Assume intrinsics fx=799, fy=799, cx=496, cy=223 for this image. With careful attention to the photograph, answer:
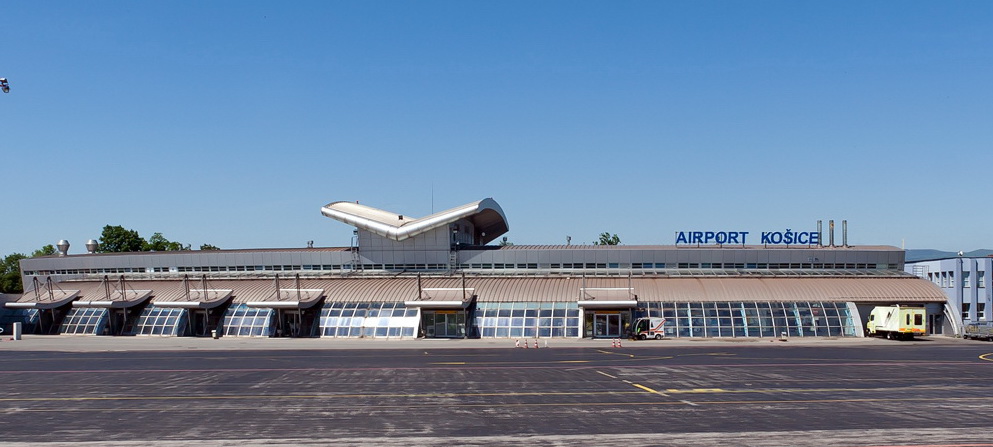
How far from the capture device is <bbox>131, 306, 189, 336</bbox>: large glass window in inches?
3248

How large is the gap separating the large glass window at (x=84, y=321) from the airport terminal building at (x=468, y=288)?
169 mm

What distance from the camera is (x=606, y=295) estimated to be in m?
78.8

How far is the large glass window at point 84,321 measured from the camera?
283 feet

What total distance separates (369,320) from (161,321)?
2369 centimetres

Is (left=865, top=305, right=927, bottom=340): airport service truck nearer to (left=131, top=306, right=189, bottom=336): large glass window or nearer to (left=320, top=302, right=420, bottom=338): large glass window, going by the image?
(left=320, top=302, right=420, bottom=338): large glass window

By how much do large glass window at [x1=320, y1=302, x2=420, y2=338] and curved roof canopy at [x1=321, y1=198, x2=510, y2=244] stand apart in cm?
1151

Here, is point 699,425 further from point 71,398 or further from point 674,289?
point 674,289


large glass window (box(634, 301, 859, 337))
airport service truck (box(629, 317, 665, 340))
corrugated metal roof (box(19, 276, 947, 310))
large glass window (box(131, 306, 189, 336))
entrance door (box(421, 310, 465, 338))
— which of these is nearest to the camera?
airport service truck (box(629, 317, 665, 340))

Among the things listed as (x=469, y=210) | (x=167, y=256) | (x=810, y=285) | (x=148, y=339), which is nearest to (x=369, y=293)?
(x=469, y=210)

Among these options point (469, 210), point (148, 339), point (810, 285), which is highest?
point (469, 210)

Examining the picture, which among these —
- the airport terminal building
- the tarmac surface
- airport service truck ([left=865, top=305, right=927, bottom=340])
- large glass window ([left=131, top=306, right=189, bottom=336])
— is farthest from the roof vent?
airport service truck ([left=865, top=305, right=927, bottom=340])

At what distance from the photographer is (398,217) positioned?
9362 centimetres

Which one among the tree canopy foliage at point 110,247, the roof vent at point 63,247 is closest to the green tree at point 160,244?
the tree canopy foliage at point 110,247

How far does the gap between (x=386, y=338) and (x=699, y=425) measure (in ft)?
169
